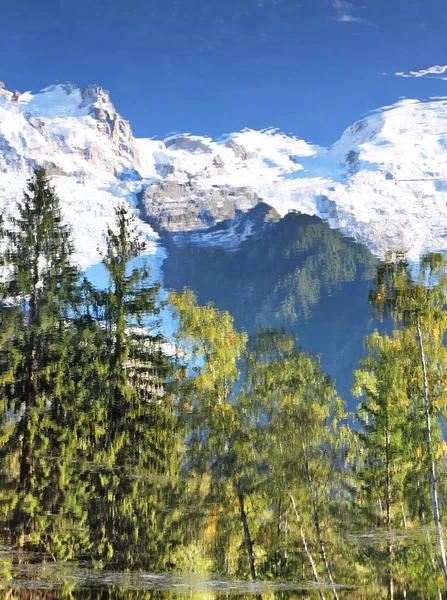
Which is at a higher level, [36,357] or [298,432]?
[36,357]

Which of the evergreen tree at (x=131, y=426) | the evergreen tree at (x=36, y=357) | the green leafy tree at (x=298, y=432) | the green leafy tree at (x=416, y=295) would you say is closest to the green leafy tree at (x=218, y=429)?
the green leafy tree at (x=298, y=432)

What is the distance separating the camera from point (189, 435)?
2139cm

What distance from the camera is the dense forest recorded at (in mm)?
19641

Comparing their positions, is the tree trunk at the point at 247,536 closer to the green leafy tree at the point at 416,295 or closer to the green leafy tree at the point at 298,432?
the green leafy tree at the point at 298,432

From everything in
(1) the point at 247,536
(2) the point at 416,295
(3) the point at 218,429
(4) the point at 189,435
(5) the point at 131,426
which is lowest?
(1) the point at 247,536

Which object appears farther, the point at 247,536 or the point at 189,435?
the point at 189,435

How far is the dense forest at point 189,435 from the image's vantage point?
19641 millimetres

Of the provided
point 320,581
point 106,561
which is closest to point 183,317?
point 106,561

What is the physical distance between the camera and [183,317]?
76.6ft

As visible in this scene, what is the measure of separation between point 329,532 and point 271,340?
7.55m

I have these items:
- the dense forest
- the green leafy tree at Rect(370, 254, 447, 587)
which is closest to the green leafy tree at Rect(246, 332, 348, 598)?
the dense forest

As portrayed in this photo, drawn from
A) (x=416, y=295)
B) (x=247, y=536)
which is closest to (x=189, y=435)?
(x=247, y=536)

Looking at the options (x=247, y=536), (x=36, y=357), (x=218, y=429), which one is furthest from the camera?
(x=36, y=357)

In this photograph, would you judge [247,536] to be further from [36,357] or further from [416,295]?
[36,357]
